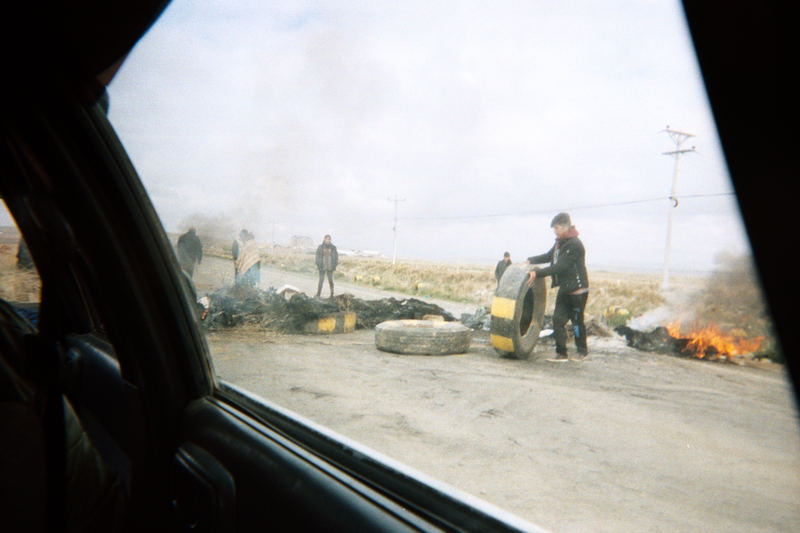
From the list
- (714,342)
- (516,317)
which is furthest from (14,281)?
(714,342)

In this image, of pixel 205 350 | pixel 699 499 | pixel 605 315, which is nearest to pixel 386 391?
pixel 205 350

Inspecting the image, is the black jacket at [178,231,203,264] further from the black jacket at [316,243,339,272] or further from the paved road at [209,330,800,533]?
the black jacket at [316,243,339,272]

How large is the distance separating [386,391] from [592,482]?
3.28 feet

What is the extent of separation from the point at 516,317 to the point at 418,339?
0.68m

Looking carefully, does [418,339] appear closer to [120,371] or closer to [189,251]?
[189,251]

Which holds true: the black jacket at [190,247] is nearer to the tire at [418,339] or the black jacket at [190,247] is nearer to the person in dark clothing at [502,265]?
the tire at [418,339]

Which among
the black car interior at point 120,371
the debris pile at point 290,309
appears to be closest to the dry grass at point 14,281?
the black car interior at point 120,371

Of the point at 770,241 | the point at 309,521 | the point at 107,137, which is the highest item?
the point at 107,137

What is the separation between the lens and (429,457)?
157 centimetres

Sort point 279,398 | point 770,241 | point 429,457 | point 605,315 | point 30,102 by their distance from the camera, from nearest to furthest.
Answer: point 770,241, point 429,457, point 30,102, point 605,315, point 279,398

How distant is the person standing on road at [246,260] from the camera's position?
2.50 meters

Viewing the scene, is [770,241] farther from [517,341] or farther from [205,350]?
[517,341]

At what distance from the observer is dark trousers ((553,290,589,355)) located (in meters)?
1.97

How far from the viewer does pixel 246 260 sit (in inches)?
106
